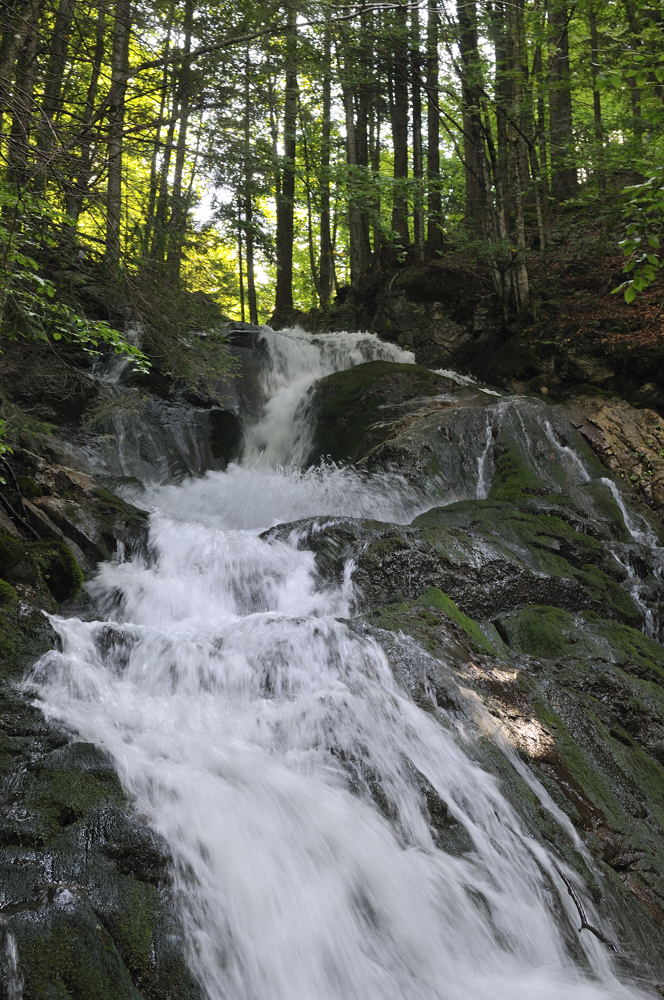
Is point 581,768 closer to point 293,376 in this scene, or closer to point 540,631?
point 540,631

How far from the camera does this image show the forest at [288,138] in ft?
17.5

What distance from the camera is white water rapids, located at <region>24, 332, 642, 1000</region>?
2906mm

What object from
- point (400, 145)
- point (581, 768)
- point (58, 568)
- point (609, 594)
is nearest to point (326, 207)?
point (400, 145)

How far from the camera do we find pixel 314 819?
137 inches

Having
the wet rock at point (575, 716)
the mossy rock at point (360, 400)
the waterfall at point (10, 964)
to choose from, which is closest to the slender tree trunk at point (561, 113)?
the mossy rock at point (360, 400)

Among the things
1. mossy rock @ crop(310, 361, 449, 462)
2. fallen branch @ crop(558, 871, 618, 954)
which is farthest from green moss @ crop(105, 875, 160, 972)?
mossy rock @ crop(310, 361, 449, 462)

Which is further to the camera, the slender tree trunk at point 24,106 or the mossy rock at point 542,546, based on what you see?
the mossy rock at point 542,546

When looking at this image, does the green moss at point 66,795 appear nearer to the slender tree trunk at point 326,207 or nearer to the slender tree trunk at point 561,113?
the slender tree trunk at point 561,113

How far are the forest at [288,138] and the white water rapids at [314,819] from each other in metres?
2.91

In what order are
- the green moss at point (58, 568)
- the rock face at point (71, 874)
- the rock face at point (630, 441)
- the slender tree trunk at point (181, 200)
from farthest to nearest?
1. the rock face at point (630, 441)
2. the slender tree trunk at point (181, 200)
3. the green moss at point (58, 568)
4. the rock face at point (71, 874)

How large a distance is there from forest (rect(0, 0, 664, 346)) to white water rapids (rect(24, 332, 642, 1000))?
291 cm

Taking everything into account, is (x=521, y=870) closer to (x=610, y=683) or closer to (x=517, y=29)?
(x=610, y=683)

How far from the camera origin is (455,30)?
486 inches

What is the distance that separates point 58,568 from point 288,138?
12011mm
